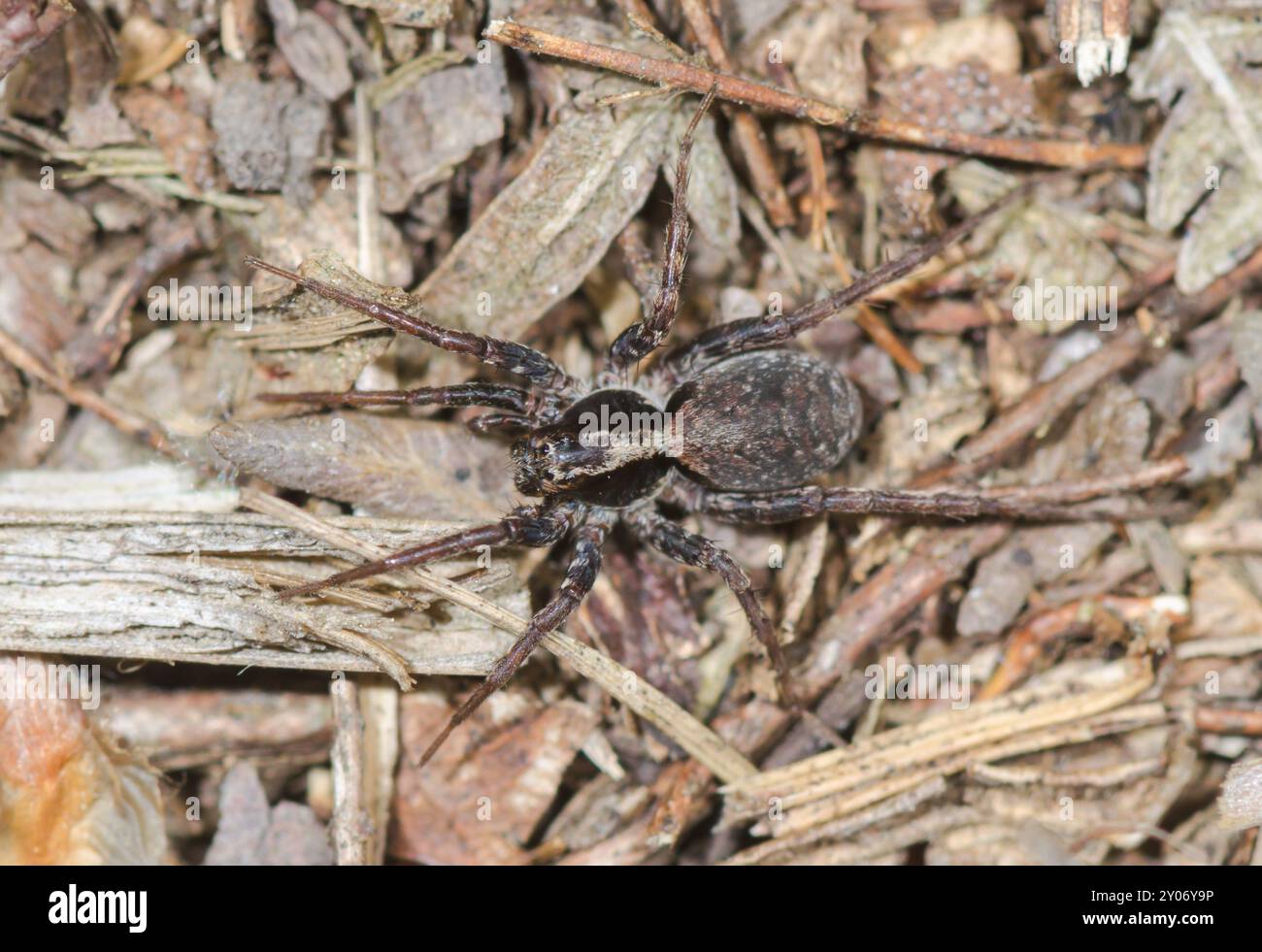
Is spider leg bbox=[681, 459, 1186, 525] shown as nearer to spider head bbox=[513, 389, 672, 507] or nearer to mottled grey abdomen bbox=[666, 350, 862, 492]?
mottled grey abdomen bbox=[666, 350, 862, 492]

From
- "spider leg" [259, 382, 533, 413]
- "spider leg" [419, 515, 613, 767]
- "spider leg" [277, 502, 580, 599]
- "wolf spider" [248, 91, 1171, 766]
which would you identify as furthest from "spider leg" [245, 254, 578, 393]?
"spider leg" [419, 515, 613, 767]

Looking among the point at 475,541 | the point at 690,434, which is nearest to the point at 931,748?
the point at 690,434

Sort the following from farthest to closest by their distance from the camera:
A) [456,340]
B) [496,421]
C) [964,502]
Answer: [496,421] < [964,502] < [456,340]

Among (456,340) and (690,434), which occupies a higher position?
(456,340)

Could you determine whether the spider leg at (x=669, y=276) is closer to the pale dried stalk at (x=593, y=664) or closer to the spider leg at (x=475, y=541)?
the spider leg at (x=475, y=541)

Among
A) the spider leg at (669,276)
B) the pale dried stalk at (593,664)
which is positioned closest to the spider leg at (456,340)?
the spider leg at (669,276)

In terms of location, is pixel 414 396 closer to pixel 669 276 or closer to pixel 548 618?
pixel 548 618
